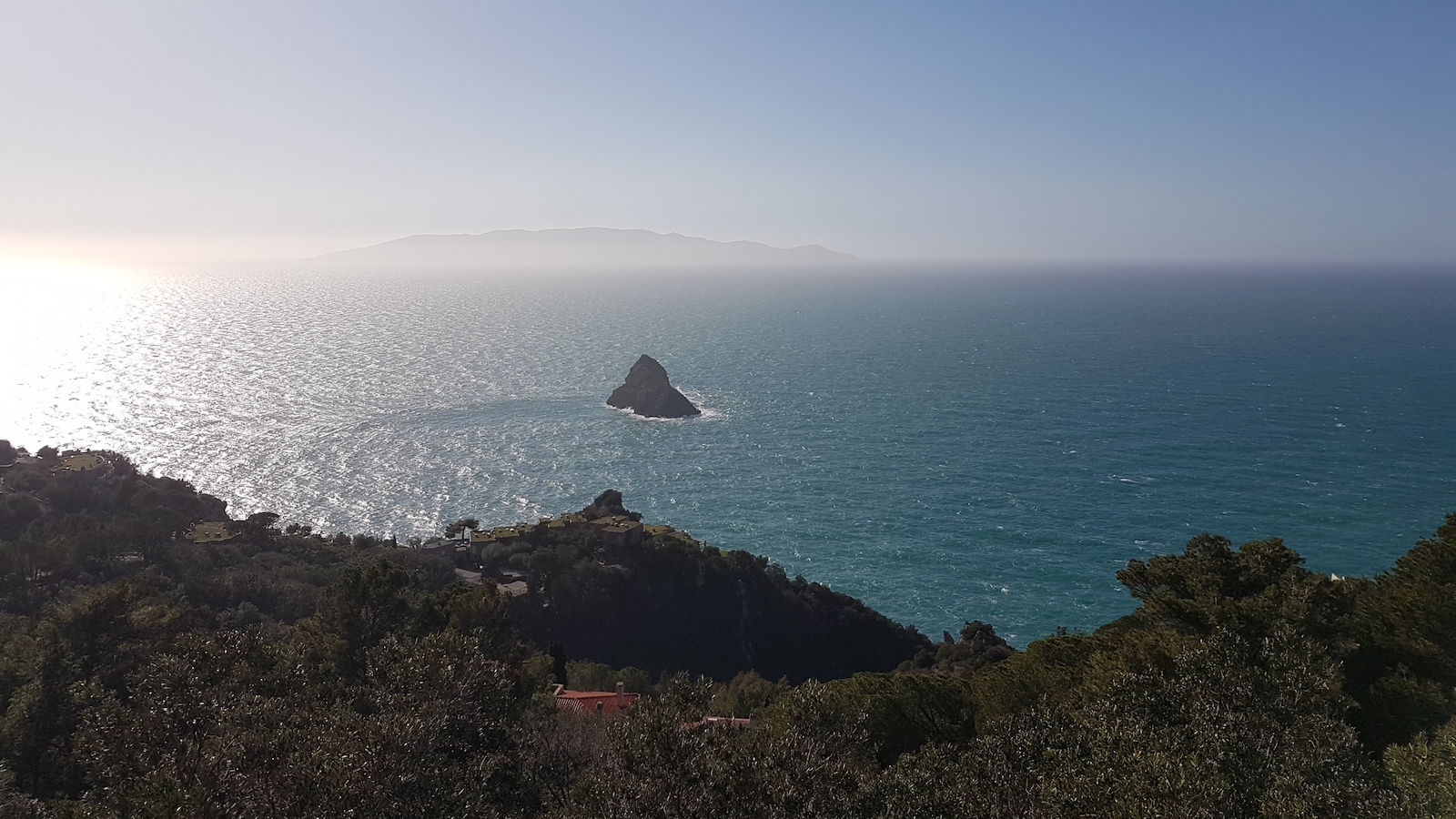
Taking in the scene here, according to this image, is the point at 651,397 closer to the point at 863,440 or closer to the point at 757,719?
the point at 863,440

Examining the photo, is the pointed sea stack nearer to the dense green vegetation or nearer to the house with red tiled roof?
the dense green vegetation

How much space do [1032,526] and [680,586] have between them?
83.9ft

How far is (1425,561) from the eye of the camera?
1867cm

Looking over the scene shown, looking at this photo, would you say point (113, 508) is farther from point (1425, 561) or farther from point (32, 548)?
point (1425, 561)

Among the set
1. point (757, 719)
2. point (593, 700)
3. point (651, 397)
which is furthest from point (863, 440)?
point (757, 719)

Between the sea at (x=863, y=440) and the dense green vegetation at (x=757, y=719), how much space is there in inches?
960

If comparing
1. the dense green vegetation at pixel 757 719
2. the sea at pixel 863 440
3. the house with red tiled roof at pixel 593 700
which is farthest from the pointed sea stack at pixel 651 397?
the house with red tiled roof at pixel 593 700

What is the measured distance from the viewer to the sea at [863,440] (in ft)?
163

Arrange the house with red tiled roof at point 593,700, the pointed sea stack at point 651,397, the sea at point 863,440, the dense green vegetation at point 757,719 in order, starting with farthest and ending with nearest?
the pointed sea stack at point 651,397
the sea at point 863,440
the house with red tiled roof at point 593,700
the dense green vegetation at point 757,719

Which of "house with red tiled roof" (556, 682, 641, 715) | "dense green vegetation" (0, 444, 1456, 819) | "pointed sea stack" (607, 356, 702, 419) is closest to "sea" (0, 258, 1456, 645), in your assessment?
"pointed sea stack" (607, 356, 702, 419)

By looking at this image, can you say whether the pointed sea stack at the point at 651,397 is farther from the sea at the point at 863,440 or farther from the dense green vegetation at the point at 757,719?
the dense green vegetation at the point at 757,719

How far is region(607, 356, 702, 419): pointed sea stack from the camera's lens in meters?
82.3

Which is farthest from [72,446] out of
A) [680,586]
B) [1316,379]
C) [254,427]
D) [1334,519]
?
[1316,379]

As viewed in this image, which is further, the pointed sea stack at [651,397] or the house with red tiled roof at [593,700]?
the pointed sea stack at [651,397]
